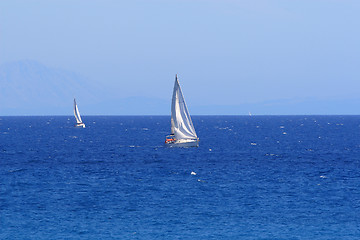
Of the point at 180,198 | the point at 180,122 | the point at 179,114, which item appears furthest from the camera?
the point at 180,122

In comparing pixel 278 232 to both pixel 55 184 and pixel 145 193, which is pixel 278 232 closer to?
pixel 145 193

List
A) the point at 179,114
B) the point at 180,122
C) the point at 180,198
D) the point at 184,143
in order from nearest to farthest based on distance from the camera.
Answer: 1. the point at 180,198
2. the point at 179,114
3. the point at 180,122
4. the point at 184,143

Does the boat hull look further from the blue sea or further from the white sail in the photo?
the blue sea

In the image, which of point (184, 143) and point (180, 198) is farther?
point (184, 143)

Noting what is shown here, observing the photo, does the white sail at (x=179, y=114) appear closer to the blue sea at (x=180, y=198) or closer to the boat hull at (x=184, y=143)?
the boat hull at (x=184, y=143)

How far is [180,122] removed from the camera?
355ft

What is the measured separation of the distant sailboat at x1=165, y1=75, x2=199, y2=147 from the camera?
10588cm

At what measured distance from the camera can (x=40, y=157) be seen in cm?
10269

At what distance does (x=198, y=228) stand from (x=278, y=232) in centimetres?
692

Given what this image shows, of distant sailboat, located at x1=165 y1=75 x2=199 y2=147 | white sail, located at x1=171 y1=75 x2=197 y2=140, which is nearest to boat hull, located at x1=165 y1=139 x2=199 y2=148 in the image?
distant sailboat, located at x1=165 y1=75 x2=199 y2=147

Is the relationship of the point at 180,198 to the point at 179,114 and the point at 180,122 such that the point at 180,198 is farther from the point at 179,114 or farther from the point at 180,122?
the point at 180,122

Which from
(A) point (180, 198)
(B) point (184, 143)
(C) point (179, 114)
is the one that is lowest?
(A) point (180, 198)

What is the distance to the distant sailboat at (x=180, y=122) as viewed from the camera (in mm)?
105875

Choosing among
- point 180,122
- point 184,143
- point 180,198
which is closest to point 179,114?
point 180,122
